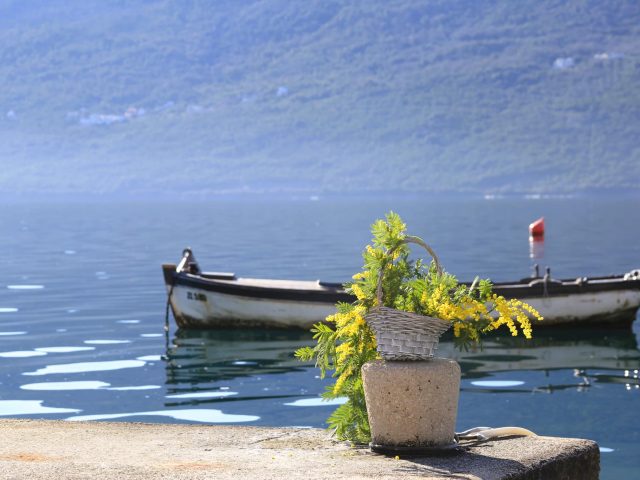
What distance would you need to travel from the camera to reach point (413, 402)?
29.7 ft

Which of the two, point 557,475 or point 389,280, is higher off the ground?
point 389,280

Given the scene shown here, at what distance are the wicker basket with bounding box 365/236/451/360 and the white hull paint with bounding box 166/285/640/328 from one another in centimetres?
1678

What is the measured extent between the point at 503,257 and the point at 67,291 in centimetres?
2534

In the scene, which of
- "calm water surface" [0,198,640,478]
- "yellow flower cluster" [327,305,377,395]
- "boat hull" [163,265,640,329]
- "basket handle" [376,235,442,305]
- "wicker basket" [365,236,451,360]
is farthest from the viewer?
"boat hull" [163,265,640,329]

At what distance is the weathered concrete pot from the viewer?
29.6 feet

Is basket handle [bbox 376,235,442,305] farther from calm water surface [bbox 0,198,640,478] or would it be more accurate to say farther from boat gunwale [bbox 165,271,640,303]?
boat gunwale [bbox 165,271,640,303]

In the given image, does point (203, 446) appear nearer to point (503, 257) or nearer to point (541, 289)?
point (541, 289)

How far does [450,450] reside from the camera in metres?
9.23

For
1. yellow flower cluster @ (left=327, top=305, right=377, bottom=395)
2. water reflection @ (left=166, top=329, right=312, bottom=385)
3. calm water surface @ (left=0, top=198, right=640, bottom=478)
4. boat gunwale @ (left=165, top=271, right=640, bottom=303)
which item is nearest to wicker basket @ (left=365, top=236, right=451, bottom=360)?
yellow flower cluster @ (left=327, top=305, right=377, bottom=395)

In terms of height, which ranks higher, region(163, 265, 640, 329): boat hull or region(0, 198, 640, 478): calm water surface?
region(163, 265, 640, 329): boat hull

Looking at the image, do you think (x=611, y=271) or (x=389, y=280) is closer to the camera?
(x=389, y=280)

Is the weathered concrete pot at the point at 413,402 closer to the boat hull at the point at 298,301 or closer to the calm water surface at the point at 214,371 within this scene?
the calm water surface at the point at 214,371

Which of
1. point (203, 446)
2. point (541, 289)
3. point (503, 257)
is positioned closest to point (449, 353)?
point (541, 289)

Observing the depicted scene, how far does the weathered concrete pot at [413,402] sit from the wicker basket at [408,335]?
0.21ft
